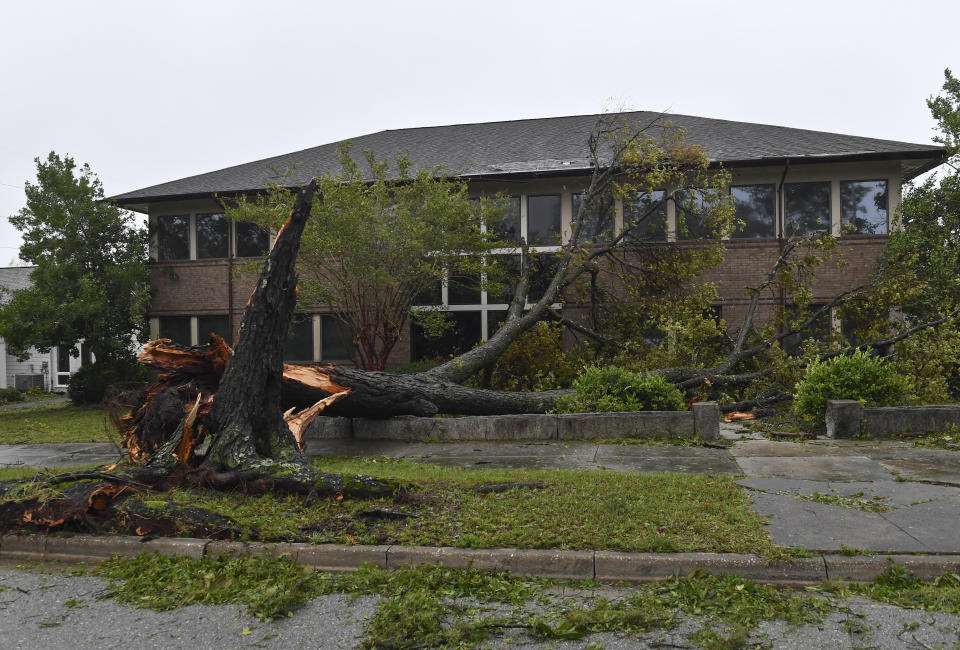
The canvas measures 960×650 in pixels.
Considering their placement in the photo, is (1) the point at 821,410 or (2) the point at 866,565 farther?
(1) the point at 821,410

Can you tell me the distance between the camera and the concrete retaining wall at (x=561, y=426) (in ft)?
32.4

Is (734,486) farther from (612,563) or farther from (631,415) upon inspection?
(631,415)

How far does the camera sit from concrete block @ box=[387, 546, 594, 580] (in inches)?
174

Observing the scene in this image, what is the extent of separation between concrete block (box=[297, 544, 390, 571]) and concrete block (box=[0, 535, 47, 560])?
81.9 inches

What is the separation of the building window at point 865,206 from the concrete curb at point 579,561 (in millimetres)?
15595

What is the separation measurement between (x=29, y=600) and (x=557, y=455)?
5898 mm

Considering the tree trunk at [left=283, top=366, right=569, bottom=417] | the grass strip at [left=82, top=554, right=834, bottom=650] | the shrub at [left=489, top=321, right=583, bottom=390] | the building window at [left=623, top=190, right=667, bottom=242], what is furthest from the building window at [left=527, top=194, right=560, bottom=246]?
the grass strip at [left=82, top=554, right=834, bottom=650]

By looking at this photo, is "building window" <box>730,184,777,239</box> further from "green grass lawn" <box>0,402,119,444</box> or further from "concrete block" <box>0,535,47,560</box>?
"concrete block" <box>0,535,47,560</box>

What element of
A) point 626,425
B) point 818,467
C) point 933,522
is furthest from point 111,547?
point 626,425

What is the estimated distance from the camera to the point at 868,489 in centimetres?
636

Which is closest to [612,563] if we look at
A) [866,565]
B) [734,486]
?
[866,565]

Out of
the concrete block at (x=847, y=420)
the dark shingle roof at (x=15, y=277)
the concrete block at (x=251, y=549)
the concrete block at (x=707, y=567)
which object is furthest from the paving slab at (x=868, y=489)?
the dark shingle roof at (x=15, y=277)

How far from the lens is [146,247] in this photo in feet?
68.6

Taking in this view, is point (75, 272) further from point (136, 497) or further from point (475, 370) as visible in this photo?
point (136, 497)
